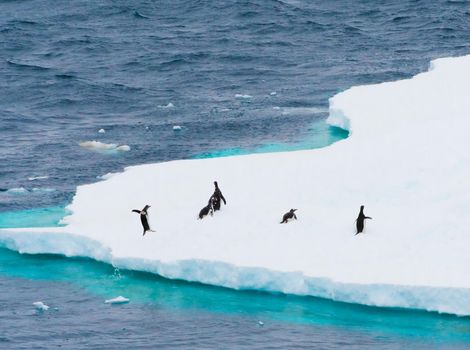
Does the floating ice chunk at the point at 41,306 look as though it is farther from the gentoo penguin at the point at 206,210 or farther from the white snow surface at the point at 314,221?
the gentoo penguin at the point at 206,210

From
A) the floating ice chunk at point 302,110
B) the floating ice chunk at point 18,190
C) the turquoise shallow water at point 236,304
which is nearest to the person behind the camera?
the turquoise shallow water at point 236,304

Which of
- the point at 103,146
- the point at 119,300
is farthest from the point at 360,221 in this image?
the point at 103,146

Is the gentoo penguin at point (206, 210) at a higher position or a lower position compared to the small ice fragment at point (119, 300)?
higher

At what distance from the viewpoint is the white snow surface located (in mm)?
27750

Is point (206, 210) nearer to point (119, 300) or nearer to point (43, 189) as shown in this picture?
point (119, 300)

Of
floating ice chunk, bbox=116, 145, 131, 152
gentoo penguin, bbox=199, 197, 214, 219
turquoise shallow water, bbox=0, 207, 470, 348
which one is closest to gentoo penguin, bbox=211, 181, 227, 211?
gentoo penguin, bbox=199, 197, 214, 219

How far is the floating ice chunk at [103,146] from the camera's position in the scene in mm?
41000

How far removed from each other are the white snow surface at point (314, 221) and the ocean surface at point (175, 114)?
20.9 inches

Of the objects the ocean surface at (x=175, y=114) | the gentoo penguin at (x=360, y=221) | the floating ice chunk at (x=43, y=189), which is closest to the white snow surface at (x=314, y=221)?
the gentoo penguin at (x=360, y=221)

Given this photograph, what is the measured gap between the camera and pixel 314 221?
30188 mm

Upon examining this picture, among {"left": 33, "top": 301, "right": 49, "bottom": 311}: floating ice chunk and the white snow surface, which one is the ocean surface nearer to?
{"left": 33, "top": 301, "right": 49, "bottom": 311}: floating ice chunk

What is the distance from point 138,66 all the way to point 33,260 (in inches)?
958

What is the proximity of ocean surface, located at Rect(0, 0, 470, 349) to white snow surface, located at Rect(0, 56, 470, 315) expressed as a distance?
0.53 meters

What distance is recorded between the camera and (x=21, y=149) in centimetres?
4259
